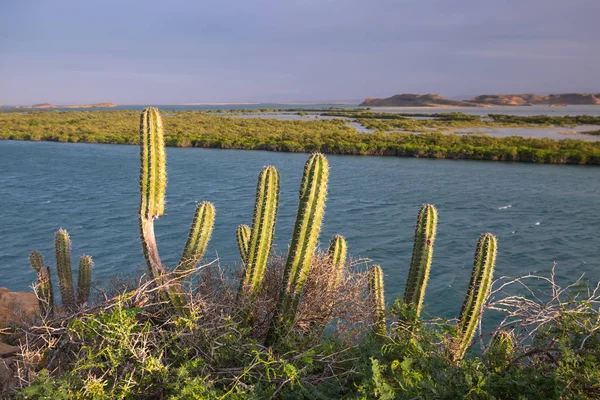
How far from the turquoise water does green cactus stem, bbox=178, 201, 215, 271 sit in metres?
1.41

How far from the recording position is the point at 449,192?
76.1ft

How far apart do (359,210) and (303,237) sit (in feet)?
49.3

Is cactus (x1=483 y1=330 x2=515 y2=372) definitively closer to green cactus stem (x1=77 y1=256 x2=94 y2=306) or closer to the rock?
green cactus stem (x1=77 y1=256 x2=94 y2=306)

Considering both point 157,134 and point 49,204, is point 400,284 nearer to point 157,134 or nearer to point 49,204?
point 157,134

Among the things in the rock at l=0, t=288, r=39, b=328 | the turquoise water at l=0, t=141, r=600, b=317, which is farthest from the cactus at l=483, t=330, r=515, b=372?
the rock at l=0, t=288, r=39, b=328

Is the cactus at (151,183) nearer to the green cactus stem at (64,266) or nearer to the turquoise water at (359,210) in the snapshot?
the turquoise water at (359,210)

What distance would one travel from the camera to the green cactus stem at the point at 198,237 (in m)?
5.87

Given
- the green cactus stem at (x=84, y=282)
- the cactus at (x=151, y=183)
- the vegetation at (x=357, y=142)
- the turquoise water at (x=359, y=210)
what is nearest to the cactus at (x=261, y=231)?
the cactus at (x=151, y=183)

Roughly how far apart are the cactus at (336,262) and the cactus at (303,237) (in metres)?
0.51

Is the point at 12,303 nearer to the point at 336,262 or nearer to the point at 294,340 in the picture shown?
the point at 336,262

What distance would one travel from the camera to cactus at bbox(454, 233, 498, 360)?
587cm

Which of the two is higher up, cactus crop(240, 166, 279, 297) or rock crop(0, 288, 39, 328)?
cactus crop(240, 166, 279, 297)

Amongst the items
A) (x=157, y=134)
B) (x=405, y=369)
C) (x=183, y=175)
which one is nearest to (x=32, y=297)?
(x=157, y=134)

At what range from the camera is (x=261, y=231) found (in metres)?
5.61
